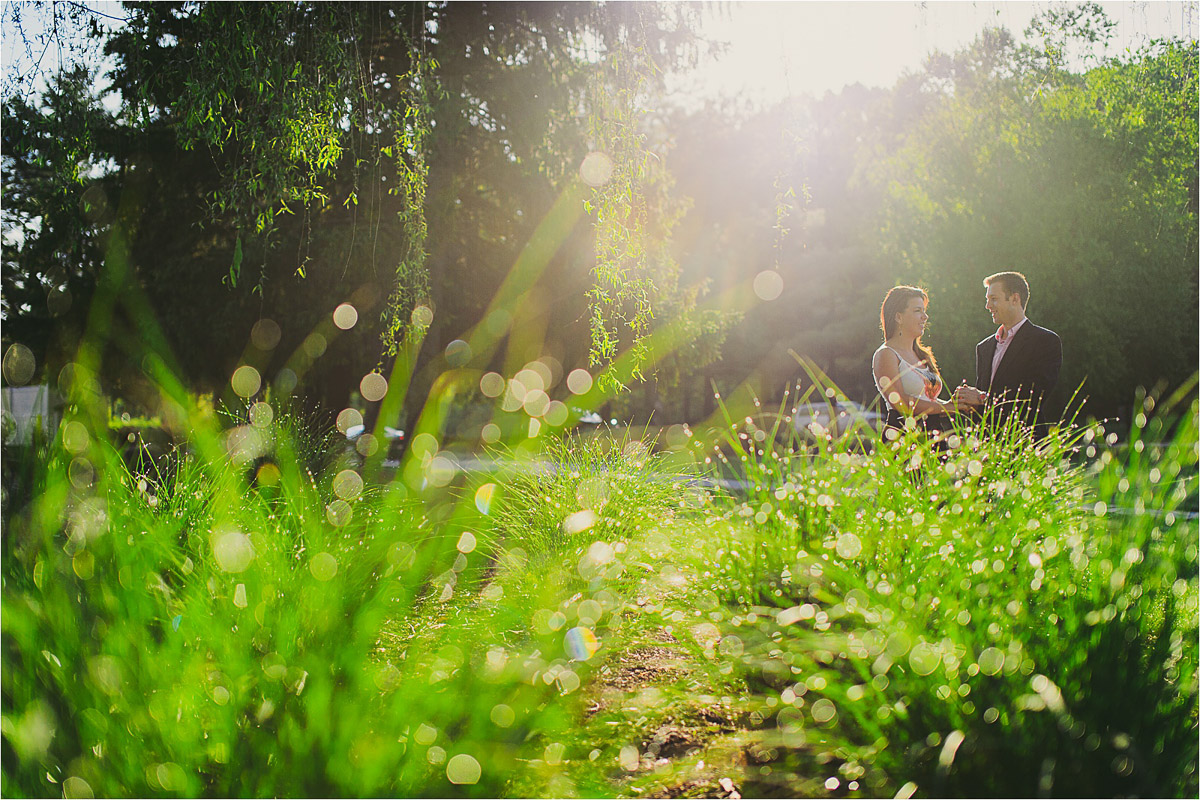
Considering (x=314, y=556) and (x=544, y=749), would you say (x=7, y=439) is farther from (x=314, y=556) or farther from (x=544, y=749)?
(x=544, y=749)

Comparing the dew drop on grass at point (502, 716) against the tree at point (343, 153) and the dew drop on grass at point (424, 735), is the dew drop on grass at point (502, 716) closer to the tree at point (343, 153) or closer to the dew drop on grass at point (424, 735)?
the dew drop on grass at point (424, 735)

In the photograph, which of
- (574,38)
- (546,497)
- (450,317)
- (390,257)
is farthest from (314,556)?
(450,317)

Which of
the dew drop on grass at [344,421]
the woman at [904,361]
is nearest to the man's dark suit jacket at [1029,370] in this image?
the woman at [904,361]

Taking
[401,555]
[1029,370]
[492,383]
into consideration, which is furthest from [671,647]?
[492,383]

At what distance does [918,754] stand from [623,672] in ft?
4.94

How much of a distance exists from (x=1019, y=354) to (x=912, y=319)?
662 millimetres

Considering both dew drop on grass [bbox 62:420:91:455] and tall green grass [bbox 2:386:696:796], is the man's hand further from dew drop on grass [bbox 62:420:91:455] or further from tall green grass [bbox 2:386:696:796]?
dew drop on grass [bbox 62:420:91:455]

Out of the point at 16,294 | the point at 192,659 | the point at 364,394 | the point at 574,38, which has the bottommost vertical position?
the point at 364,394

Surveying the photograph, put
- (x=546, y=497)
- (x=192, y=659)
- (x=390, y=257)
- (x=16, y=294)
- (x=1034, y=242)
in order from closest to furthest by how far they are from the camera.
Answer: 1. (x=192, y=659)
2. (x=546, y=497)
3. (x=390, y=257)
4. (x=16, y=294)
5. (x=1034, y=242)

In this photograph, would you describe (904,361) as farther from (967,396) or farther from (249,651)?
(249,651)

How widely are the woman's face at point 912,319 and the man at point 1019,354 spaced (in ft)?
1.30

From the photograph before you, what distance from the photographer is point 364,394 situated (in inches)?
544

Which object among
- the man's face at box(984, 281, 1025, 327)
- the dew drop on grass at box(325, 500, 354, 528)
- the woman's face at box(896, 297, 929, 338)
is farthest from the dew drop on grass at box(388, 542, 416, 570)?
the man's face at box(984, 281, 1025, 327)

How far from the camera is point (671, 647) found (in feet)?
12.6
